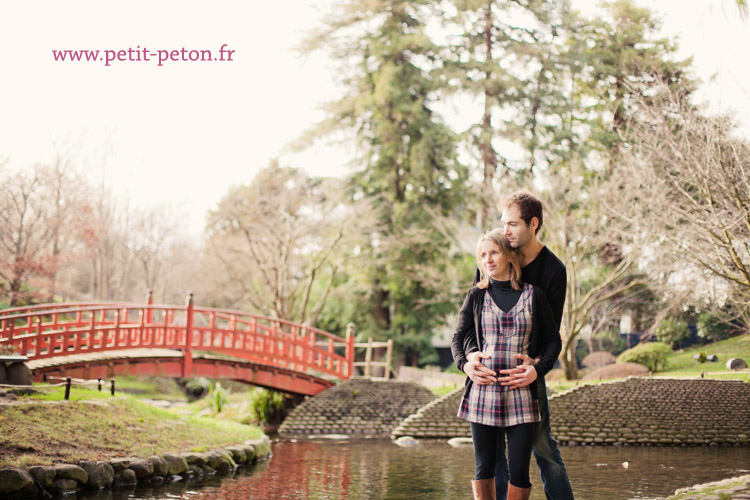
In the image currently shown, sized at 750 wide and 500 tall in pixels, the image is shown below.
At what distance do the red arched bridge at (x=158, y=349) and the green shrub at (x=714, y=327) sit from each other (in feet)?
28.0

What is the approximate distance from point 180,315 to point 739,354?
21.1 m

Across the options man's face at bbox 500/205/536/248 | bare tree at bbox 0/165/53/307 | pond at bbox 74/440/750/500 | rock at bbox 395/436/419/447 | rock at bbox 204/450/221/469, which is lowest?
rock at bbox 395/436/419/447

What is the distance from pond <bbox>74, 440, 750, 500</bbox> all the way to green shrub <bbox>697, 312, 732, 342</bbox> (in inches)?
192

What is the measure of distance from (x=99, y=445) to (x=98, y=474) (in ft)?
2.42

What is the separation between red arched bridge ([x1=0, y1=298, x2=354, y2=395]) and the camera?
1213cm

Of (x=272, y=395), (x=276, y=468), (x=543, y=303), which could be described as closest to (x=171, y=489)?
(x=276, y=468)

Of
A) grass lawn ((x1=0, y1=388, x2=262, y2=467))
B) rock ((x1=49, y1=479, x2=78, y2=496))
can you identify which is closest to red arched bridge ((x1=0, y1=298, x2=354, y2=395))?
grass lawn ((x1=0, y1=388, x2=262, y2=467))

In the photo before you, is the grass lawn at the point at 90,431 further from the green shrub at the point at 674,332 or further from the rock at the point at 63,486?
the green shrub at the point at 674,332

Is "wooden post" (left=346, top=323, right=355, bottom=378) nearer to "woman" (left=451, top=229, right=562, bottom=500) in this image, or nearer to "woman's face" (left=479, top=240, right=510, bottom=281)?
"woman" (left=451, top=229, right=562, bottom=500)

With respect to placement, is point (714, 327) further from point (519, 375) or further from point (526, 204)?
point (519, 375)

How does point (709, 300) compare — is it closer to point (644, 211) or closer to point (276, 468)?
point (644, 211)

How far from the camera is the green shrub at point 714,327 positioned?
17.8 metres

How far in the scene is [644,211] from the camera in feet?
55.7

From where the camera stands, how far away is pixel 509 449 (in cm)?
383
